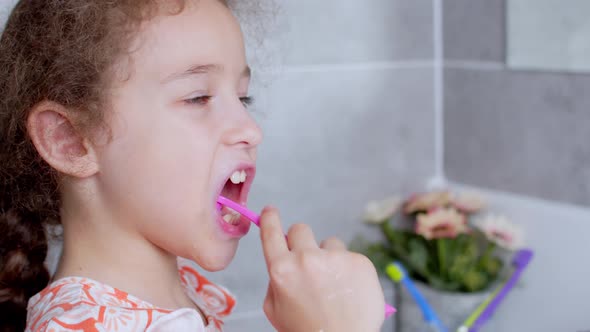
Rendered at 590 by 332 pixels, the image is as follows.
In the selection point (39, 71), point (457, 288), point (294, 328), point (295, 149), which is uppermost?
point (39, 71)

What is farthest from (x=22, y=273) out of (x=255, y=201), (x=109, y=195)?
(x=255, y=201)

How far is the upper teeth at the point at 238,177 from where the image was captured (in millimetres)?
838

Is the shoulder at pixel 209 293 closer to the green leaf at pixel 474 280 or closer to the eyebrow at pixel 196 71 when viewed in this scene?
the eyebrow at pixel 196 71

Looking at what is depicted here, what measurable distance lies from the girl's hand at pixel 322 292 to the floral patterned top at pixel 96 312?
10 cm

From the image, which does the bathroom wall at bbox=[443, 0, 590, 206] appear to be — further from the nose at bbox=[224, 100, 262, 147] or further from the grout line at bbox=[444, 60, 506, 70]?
the nose at bbox=[224, 100, 262, 147]

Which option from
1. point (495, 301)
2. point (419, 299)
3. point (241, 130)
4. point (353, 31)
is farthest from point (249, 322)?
point (241, 130)

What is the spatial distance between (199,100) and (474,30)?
816 millimetres

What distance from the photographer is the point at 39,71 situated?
0.81m

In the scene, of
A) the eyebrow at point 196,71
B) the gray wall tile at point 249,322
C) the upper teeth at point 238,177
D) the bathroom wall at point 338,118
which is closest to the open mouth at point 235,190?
the upper teeth at point 238,177

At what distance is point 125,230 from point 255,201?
0.58 meters

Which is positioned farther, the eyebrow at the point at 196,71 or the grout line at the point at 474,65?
the grout line at the point at 474,65

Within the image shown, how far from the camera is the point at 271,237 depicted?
773mm

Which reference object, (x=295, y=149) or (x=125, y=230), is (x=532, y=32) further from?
(x=125, y=230)

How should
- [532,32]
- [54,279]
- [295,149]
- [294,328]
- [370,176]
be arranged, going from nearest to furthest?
[294,328] < [54,279] < [532,32] < [295,149] < [370,176]
